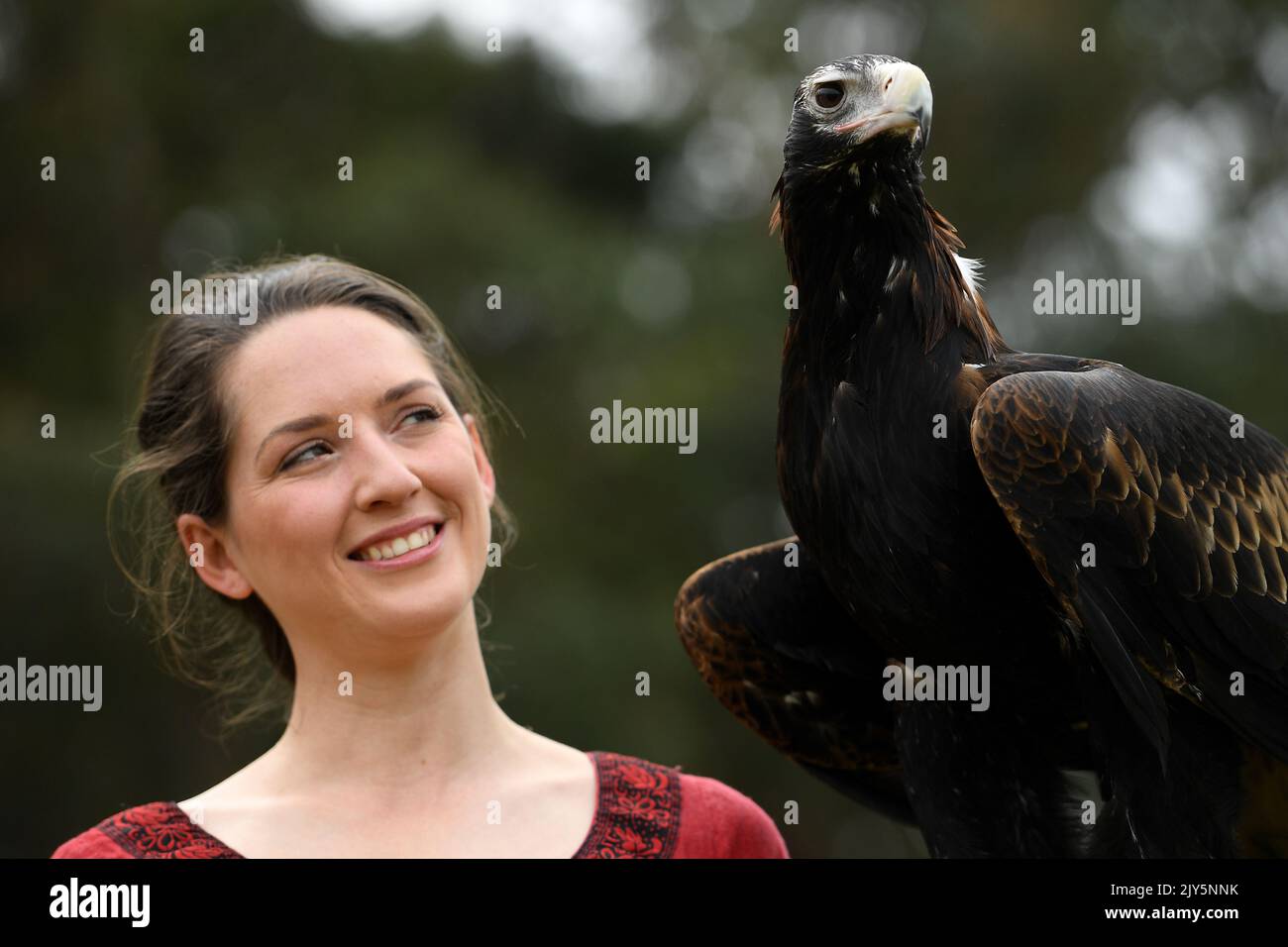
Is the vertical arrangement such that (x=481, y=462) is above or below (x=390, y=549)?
above

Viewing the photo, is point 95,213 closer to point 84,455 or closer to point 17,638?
point 84,455

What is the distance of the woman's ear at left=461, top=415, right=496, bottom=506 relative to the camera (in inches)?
130

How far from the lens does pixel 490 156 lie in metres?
11.1

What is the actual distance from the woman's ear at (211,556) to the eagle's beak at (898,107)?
1.55m

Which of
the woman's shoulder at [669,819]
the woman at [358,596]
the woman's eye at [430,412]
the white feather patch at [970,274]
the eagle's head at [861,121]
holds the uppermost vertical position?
the eagle's head at [861,121]

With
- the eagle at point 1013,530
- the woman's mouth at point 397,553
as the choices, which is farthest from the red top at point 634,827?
the woman's mouth at point 397,553

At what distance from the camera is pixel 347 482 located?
9.59ft

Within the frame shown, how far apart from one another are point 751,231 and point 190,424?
8.29m

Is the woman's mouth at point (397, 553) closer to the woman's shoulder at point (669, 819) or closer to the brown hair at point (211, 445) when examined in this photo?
the brown hair at point (211, 445)

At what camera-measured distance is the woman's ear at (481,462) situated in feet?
10.8

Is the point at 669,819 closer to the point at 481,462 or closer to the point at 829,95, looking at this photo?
the point at 481,462

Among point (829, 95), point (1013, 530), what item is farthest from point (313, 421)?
point (1013, 530)

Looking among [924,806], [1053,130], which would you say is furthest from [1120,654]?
[1053,130]

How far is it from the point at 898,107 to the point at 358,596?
4.60 ft
